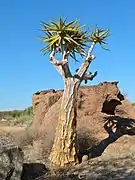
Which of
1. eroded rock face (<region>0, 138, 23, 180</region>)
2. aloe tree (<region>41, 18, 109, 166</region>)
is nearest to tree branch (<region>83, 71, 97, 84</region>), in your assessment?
aloe tree (<region>41, 18, 109, 166</region>)

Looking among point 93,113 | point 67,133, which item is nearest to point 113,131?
point 93,113

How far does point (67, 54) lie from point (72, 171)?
352 cm

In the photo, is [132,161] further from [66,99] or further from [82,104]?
[82,104]

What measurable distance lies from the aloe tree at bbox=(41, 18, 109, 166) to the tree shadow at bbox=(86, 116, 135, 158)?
1337 mm

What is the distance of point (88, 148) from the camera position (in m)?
13.3

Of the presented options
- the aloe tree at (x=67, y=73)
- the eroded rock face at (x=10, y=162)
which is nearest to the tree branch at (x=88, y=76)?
the aloe tree at (x=67, y=73)

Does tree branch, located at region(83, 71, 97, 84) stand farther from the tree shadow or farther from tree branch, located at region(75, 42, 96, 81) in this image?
the tree shadow

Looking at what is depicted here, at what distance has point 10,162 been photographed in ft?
30.6

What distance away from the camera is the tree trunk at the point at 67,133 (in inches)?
446

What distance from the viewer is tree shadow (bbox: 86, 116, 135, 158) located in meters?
12.9

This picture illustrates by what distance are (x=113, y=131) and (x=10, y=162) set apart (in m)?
5.64

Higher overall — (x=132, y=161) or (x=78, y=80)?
(x=78, y=80)

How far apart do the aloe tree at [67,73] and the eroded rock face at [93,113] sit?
188 centimetres

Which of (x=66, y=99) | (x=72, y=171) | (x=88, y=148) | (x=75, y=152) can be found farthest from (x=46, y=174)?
(x=88, y=148)
